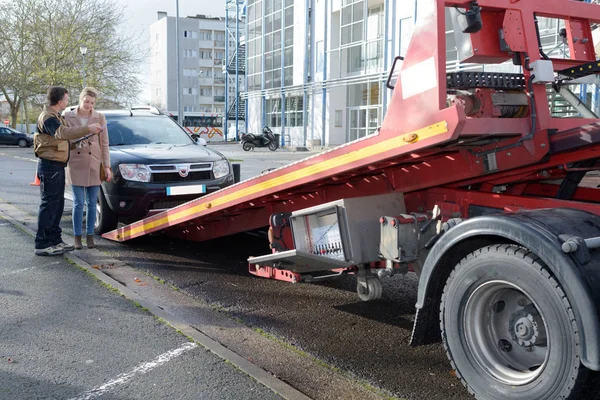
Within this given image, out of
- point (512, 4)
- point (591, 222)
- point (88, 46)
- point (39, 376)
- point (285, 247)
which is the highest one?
point (88, 46)

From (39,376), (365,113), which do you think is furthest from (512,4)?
(365,113)

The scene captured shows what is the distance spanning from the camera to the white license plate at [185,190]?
Answer: 7.54 metres

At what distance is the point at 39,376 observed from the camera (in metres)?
3.72

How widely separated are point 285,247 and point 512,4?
2510mm

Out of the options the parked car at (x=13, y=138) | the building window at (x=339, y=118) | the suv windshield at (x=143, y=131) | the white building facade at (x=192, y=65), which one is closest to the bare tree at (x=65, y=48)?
the parked car at (x=13, y=138)

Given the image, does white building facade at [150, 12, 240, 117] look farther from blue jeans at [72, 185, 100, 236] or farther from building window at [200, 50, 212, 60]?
blue jeans at [72, 185, 100, 236]

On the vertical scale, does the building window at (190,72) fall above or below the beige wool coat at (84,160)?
above

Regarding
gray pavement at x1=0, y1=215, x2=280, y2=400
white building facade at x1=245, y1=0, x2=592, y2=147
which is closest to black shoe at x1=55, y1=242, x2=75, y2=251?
gray pavement at x1=0, y1=215, x2=280, y2=400

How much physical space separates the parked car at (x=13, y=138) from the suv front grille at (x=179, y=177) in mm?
41042

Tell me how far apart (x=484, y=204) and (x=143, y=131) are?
20.8ft

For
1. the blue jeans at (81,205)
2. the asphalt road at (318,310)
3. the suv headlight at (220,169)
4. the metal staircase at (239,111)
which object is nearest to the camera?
the asphalt road at (318,310)

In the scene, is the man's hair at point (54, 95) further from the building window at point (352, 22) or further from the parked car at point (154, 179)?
the building window at point (352, 22)

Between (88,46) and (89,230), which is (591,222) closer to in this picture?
(89,230)

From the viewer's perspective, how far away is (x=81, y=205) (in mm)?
7305
